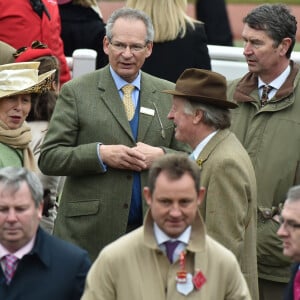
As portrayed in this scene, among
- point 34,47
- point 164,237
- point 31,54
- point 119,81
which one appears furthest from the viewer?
point 34,47

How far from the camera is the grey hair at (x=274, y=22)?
9.46m

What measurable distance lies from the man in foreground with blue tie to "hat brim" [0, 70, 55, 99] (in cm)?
234

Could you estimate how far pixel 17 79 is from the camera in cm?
945

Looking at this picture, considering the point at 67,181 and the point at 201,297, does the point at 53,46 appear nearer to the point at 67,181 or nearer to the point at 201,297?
the point at 67,181

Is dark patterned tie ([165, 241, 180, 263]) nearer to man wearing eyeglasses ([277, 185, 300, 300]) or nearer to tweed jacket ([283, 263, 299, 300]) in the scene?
man wearing eyeglasses ([277, 185, 300, 300])

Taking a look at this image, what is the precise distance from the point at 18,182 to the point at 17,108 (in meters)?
1.90

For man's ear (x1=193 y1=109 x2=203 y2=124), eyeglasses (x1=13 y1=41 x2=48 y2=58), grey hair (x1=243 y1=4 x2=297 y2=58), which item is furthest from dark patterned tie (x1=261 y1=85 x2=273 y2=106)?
eyeglasses (x1=13 y1=41 x2=48 y2=58)

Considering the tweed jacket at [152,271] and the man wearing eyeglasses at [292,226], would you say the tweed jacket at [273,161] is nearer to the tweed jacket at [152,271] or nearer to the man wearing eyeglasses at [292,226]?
the man wearing eyeglasses at [292,226]

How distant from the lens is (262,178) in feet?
30.6

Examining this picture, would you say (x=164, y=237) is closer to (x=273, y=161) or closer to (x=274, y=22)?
(x=273, y=161)

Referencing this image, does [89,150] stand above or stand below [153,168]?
below

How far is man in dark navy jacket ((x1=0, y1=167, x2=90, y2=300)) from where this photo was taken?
24.3 ft

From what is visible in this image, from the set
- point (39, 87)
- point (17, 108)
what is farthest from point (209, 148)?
point (39, 87)

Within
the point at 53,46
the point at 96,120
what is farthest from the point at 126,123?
the point at 53,46
